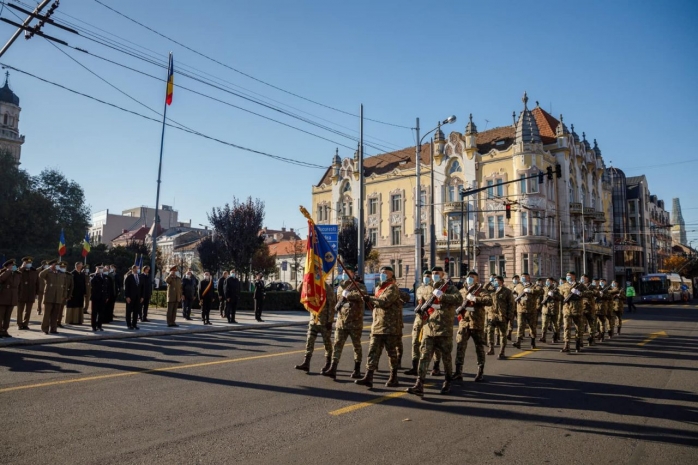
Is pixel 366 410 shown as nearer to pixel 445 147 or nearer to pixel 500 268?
pixel 500 268

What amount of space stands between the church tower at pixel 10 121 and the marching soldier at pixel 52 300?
6955cm

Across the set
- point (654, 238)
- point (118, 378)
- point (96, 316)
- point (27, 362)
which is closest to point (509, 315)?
point (118, 378)

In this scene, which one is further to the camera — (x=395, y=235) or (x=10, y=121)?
(x=10, y=121)

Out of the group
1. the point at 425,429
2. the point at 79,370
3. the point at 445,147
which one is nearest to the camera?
the point at 425,429

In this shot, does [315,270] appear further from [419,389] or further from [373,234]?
[373,234]

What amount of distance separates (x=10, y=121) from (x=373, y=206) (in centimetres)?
5730

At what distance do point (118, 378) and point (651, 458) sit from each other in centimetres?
755

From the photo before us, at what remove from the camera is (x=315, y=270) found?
9.26 metres

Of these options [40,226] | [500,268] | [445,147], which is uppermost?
[445,147]

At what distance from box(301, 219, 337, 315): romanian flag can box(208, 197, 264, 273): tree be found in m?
24.3

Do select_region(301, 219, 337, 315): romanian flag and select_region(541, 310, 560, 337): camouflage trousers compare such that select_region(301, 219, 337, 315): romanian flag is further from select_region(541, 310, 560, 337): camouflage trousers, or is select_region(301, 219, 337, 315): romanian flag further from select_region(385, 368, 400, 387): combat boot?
select_region(541, 310, 560, 337): camouflage trousers

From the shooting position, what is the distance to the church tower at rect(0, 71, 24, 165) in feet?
232

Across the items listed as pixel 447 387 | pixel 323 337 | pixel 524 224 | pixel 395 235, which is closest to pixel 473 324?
pixel 447 387

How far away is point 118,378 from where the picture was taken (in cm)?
811
